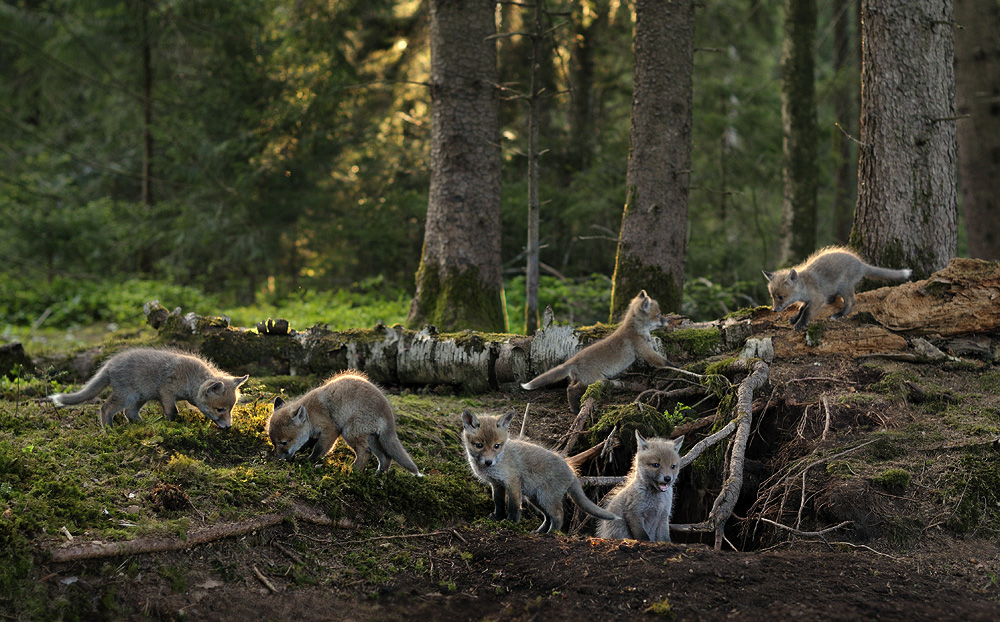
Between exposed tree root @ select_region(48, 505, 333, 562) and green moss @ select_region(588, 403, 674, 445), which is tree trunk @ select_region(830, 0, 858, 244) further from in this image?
exposed tree root @ select_region(48, 505, 333, 562)

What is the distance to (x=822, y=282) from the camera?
717 centimetres

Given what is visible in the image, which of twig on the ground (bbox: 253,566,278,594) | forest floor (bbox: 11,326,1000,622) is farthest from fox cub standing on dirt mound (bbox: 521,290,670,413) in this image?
twig on the ground (bbox: 253,566,278,594)

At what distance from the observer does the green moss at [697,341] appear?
741 centimetres

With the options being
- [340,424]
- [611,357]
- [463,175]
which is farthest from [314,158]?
[340,424]

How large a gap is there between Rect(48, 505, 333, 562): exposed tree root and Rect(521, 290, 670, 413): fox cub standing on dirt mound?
2.88 meters

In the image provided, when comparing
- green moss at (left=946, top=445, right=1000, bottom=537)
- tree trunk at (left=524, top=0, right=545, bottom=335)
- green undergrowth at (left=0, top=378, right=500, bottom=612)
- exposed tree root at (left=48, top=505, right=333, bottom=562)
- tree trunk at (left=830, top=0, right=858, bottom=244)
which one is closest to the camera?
exposed tree root at (left=48, top=505, right=333, bottom=562)

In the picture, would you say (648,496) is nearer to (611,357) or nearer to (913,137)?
(611,357)

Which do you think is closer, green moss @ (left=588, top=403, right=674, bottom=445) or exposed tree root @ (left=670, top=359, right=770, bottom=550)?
exposed tree root @ (left=670, top=359, right=770, bottom=550)

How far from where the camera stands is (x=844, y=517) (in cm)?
488

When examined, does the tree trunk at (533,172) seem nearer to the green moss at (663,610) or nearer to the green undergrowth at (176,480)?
the green undergrowth at (176,480)

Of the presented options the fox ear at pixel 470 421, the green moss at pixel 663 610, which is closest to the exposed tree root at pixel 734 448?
the green moss at pixel 663 610

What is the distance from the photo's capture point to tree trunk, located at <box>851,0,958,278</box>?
25.5 feet

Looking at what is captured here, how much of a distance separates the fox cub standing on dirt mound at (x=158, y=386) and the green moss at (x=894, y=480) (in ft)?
16.2

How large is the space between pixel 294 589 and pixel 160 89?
1952cm
